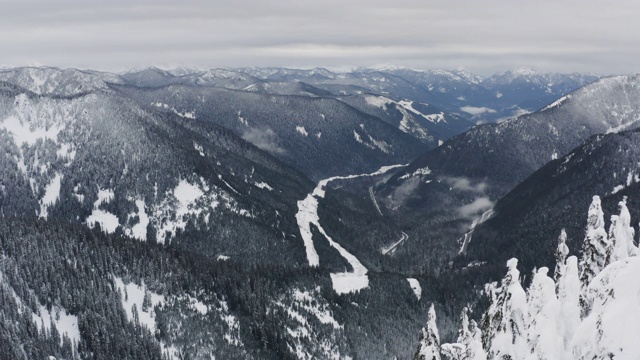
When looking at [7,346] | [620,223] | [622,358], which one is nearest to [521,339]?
[622,358]

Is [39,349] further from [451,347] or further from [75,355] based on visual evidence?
[451,347]

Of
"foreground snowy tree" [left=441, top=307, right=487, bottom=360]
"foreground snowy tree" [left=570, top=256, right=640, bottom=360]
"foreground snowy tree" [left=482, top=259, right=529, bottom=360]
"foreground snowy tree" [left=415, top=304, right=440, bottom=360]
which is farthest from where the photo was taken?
"foreground snowy tree" [left=415, top=304, right=440, bottom=360]

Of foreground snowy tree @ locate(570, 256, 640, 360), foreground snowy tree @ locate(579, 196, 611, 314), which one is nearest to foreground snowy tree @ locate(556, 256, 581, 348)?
foreground snowy tree @ locate(570, 256, 640, 360)

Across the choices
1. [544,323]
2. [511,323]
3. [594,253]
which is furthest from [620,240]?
[544,323]

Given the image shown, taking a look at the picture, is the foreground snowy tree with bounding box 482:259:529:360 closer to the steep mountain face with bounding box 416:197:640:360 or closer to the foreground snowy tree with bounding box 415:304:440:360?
the steep mountain face with bounding box 416:197:640:360

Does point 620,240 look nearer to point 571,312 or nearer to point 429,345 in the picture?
point 571,312
